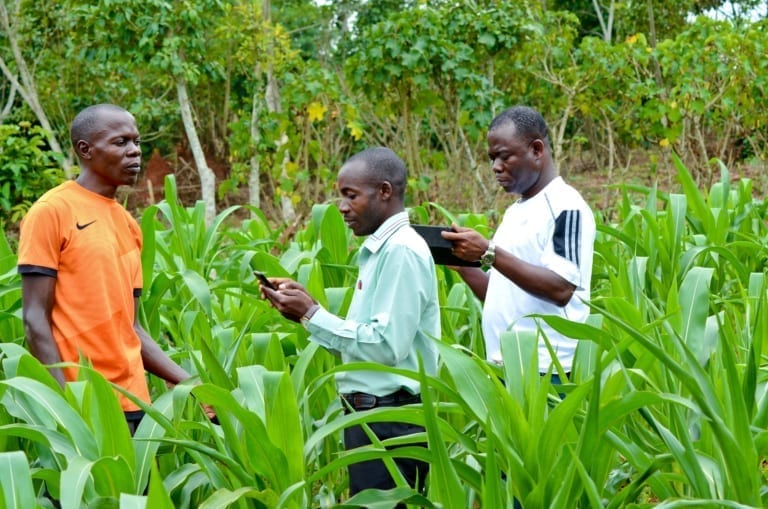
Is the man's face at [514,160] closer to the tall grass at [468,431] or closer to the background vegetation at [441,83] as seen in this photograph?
the tall grass at [468,431]

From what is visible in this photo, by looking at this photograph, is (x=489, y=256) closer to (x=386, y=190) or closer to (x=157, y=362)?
(x=386, y=190)

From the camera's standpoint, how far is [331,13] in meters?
16.7

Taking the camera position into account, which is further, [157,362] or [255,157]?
[255,157]

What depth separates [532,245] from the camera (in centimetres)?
272

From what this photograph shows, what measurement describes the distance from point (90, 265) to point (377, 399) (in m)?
0.77

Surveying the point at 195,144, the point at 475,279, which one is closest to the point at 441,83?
the point at 195,144

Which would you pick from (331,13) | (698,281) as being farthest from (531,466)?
(331,13)

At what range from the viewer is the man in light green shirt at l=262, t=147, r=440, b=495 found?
7.79 feet

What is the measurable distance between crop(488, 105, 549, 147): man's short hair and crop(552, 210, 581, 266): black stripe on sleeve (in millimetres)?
229

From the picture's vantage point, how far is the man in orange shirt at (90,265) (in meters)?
2.55

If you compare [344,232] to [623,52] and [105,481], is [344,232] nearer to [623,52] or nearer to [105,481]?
[105,481]

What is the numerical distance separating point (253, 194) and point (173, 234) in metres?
5.16

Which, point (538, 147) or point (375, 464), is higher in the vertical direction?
point (538, 147)

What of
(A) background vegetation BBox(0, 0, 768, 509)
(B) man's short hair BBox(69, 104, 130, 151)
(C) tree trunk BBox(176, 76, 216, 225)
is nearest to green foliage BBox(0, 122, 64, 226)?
(A) background vegetation BBox(0, 0, 768, 509)
